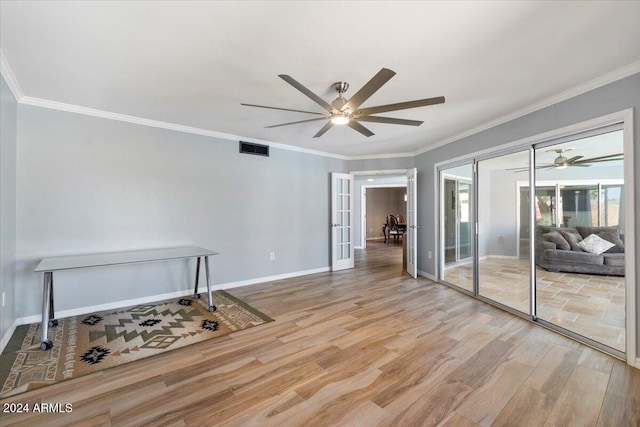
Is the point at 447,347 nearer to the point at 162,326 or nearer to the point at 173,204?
the point at 162,326

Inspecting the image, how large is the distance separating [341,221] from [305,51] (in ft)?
13.2

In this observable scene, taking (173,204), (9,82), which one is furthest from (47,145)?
(173,204)

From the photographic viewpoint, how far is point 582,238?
2939mm

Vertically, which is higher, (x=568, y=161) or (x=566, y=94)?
(x=566, y=94)

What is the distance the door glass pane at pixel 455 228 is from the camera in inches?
181

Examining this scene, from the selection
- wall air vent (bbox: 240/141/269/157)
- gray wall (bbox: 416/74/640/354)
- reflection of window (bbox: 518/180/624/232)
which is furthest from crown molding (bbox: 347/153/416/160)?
reflection of window (bbox: 518/180/624/232)

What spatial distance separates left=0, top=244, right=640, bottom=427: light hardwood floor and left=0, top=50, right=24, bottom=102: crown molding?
2603 mm

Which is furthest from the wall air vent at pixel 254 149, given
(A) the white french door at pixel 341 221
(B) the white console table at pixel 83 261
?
(B) the white console table at pixel 83 261

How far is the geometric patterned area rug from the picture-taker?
6.97 ft

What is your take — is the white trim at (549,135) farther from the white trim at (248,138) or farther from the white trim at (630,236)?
the white trim at (248,138)

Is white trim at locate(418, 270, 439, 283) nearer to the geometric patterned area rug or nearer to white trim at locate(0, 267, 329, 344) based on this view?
white trim at locate(0, 267, 329, 344)

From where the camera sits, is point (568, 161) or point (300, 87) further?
point (568, 161)

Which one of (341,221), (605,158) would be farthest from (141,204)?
(605,158)

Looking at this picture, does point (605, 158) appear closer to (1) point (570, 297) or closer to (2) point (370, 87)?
(1) point (570, 297)
